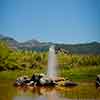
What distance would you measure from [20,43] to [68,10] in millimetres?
1007

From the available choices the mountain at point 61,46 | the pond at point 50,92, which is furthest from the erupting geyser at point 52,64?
the pond at point 50,92

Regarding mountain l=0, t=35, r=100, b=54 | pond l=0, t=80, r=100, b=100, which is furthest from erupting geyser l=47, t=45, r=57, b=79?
pond l=0, t=80, r=100, b=100

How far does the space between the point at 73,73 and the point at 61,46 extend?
50cm

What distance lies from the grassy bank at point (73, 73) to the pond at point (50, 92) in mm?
105

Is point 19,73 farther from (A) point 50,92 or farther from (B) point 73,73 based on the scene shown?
(B) point 73,73

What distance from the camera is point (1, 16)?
6473 mm

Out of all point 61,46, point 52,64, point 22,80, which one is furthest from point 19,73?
point 61,46

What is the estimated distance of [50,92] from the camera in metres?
6.00

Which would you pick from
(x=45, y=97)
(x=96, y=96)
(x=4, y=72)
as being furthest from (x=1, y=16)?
(x=96, y=96)

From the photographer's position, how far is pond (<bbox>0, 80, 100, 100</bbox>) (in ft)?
19.3

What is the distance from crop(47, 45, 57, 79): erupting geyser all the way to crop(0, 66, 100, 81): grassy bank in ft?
0.29

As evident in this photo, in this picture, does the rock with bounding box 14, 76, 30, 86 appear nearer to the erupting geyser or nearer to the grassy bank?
the grassy bank

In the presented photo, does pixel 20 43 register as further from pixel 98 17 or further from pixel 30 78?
pixel 98 17

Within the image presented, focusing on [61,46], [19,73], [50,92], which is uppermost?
[61,46]
